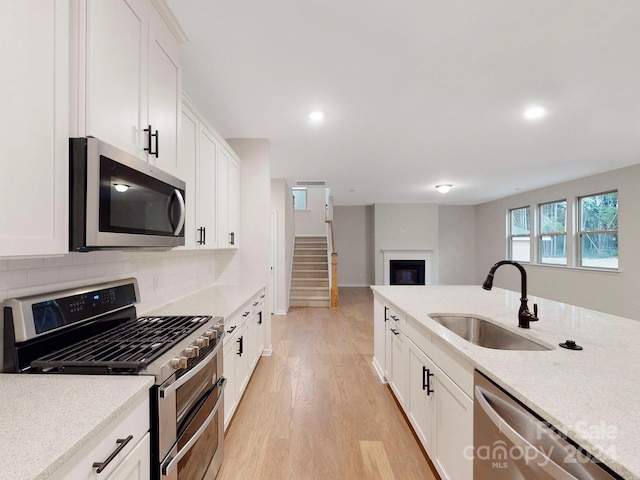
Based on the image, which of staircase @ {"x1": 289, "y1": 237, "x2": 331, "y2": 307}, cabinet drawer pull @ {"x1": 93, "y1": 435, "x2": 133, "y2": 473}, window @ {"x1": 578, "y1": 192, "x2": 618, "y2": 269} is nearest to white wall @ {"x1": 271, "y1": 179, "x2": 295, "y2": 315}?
staircase @ {"x1": 289, "y1": 237, "x2": 331, "y2": 307}

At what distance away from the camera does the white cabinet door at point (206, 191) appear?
225 centimetres

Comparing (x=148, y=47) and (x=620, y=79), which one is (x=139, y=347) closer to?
(x=148, y=47)

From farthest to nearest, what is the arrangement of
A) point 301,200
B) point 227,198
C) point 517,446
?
point 301,200
point 227,198
point 517,446

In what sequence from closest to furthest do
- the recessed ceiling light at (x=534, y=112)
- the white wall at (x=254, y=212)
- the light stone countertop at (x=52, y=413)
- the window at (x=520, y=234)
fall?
the light stone countertop at (x=52, y=413)
the recessed ceiling light at (x=534, y=112)
the white wall at (x=254, y=212)
the window at (x=520, y=234)

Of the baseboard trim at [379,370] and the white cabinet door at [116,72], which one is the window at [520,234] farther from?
the white cabinet door at [116,72]

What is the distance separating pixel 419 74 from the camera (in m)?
2.12

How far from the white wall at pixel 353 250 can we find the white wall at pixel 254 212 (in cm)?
585

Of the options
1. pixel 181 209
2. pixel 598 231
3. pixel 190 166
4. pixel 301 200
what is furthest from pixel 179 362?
pixel 301 200

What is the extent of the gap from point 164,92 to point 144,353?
129 cm

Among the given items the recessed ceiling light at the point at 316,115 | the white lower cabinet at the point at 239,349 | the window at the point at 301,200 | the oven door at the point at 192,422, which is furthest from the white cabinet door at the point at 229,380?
the window at the point at 301,200

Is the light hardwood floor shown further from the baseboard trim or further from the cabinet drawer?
the cabinet drawer

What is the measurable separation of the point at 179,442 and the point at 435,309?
5.58 ft

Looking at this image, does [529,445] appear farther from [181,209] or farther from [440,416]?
[181,209]

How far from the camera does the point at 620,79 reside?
A: 2180mm
